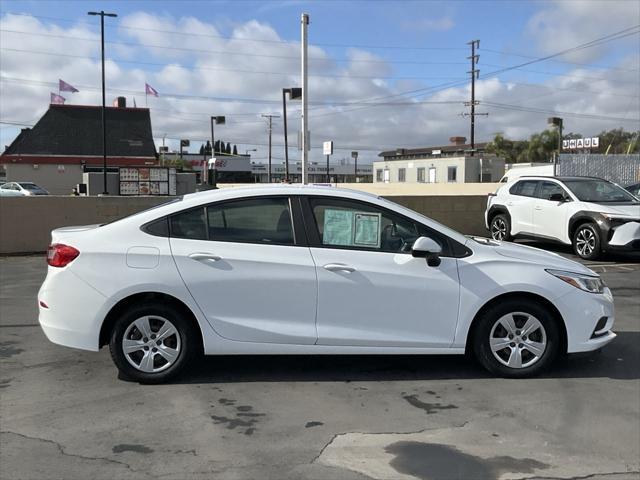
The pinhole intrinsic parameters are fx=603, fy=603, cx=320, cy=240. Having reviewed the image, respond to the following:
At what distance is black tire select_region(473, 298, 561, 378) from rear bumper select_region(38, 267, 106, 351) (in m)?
3.05

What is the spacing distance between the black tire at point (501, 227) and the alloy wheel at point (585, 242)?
1.87 metres

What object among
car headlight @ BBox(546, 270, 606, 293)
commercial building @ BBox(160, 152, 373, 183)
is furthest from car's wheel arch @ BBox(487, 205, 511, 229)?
commercial building @ BBox(160, 152, 373, 183)

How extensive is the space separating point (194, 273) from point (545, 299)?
284 cm

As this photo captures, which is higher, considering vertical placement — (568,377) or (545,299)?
(545,299)

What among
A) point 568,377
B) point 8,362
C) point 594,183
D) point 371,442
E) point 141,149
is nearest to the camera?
point 371,442

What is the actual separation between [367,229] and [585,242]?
823 centimetres

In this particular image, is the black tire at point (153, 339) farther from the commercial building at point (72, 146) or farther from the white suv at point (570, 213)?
the commercial building at point (72, 146)

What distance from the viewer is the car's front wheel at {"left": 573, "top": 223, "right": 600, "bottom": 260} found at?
37.5 feet

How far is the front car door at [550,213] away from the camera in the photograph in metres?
12.2

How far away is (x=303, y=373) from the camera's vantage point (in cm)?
517

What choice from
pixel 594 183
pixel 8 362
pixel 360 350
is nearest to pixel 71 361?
pixel 8 362

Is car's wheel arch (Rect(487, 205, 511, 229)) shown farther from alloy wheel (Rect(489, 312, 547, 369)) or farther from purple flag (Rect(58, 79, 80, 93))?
purple flag (Rect(58, 79, 80, 93))

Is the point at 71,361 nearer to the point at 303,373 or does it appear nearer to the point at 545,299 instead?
the point at 303,373

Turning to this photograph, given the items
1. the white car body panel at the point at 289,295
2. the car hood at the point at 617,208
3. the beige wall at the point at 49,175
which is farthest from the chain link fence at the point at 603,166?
the beige wall at the point at 49,175
